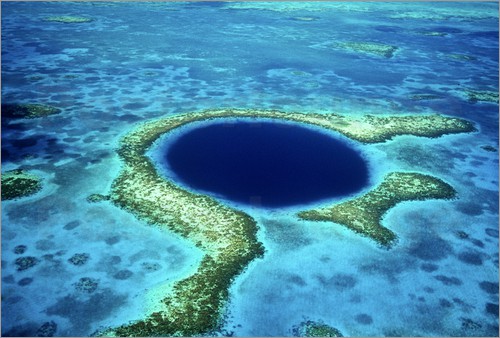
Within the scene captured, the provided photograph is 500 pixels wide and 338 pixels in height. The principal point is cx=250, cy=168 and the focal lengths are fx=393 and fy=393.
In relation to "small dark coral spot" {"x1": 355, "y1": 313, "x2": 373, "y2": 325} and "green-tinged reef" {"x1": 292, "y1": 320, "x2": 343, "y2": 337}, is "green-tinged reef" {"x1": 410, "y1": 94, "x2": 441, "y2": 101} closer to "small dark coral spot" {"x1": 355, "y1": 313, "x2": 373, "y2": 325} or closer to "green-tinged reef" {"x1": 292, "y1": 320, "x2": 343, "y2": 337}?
"small dark coral spot" {"x1": 355, "y1": 313, "x2": 373, "y2": 325}

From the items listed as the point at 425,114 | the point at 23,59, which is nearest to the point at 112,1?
the point at 23,59

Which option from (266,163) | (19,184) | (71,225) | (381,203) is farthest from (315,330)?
(19,184)

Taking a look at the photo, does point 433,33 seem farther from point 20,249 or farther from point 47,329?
point 47,329

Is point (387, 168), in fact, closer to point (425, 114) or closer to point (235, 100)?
point (425, 114)

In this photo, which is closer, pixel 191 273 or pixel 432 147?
pixel 191 273

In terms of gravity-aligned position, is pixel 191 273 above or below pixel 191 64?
below

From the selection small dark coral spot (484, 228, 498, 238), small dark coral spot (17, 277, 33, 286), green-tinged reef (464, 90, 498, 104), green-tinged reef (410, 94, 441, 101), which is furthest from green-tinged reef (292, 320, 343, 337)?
green-tinged reef (464, 90, 498, 104)
